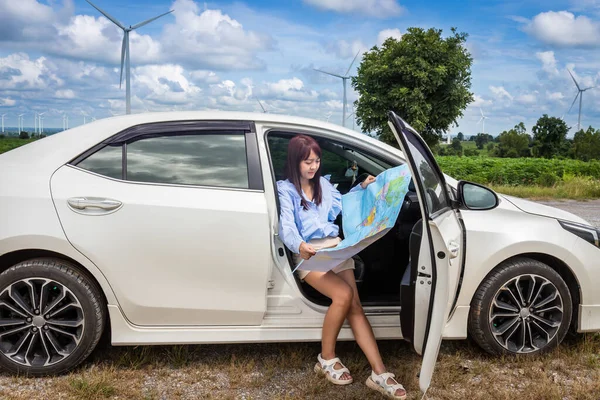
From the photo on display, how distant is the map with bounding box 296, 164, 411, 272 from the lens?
3176mm

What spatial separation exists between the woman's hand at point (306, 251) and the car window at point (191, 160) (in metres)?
0.55

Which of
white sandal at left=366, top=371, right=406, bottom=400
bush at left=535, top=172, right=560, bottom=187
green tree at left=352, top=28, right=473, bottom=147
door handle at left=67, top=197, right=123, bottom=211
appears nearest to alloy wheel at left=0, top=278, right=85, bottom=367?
door handle at left=67, top=197, right=123, bottom=211

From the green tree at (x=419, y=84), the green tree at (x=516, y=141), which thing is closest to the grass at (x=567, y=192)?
the green tree at (x=419, y=84)

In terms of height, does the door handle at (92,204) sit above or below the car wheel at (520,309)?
above

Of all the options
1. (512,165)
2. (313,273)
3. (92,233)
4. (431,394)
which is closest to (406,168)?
(313,273)

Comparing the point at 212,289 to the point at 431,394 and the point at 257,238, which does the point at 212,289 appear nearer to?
the point at 257,238

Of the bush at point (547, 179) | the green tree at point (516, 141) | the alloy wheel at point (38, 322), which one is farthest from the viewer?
the green tree at point (516, 141)

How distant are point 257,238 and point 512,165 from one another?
70.3 feet

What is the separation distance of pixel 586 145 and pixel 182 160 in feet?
235

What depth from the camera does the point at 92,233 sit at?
3252mm

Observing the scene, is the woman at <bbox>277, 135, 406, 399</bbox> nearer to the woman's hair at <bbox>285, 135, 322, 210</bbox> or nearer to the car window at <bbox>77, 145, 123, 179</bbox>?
the woman's hair at <bbox>285, 135, 322, 210</bbox>

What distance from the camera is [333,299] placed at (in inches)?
132

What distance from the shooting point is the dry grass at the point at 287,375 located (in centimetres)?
331

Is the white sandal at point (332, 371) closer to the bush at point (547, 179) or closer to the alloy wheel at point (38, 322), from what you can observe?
the alloy wheel at point (38, 322)
